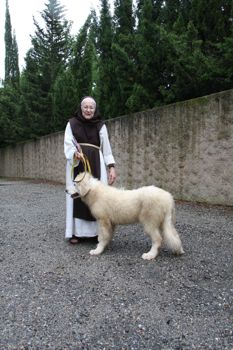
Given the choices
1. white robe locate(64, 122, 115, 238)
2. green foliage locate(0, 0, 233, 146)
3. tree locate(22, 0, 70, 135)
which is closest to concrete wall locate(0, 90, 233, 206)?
green foliage locate(0, 0, 233, 146)

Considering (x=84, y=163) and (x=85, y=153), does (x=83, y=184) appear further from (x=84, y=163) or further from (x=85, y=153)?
(x=85, y=153)

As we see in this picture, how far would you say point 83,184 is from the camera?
4.98 meters

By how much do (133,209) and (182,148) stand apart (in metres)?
5.37

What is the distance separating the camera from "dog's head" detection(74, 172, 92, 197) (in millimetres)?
4977

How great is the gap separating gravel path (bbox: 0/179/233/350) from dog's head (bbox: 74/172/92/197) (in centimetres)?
82

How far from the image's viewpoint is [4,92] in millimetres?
28469

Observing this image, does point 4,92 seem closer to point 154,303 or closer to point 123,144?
point 123,144

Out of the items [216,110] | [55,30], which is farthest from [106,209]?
[55,30]

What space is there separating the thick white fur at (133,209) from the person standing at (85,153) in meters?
0.44

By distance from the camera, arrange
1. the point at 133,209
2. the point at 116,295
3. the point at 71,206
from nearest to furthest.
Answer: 1. the point at 116,295
2. the point at 133,209
3. the point at 71,206

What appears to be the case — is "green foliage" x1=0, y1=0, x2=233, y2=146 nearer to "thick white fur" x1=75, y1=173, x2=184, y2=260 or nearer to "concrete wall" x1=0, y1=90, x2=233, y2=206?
"concrete wall" x1=0, y1=90, x2=233, y2=206

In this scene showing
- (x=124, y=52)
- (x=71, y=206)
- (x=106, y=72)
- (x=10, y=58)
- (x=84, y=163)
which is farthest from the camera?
(x=10, y=58)

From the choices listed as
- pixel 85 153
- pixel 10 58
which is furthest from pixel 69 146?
pixel 10 58

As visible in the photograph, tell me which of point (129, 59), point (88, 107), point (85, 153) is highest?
point (129, 59)
